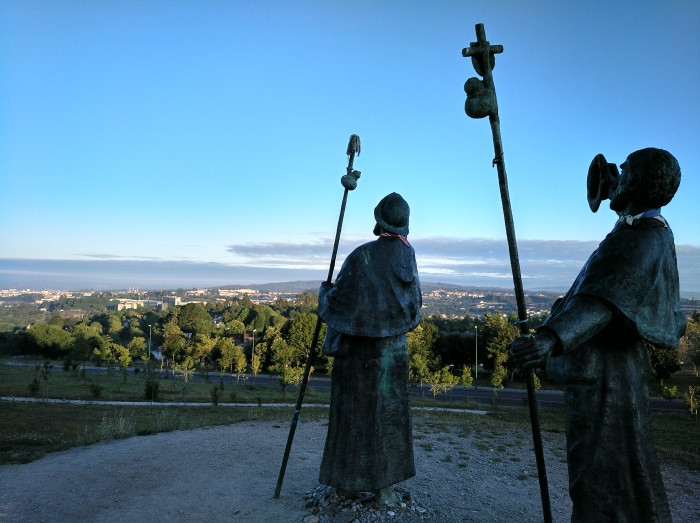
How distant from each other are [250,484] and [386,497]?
8.57 ft

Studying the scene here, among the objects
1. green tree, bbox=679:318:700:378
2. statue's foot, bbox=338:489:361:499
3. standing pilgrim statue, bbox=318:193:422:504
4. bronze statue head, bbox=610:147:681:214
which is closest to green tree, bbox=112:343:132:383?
statue's foot, bbox=338:489:361:499

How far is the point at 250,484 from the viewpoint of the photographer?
7805mm

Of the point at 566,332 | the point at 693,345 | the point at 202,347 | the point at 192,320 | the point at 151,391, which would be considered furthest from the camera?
the point at 192,320

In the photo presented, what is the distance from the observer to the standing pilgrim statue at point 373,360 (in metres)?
5.99

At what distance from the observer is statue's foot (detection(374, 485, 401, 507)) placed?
6.23 metres

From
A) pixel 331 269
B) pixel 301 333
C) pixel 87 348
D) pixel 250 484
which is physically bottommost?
pixel 87 348

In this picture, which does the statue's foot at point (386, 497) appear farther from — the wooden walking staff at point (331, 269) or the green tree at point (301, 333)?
the green tree at point (301, 333)

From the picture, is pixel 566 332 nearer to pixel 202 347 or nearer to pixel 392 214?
pixel 392 214

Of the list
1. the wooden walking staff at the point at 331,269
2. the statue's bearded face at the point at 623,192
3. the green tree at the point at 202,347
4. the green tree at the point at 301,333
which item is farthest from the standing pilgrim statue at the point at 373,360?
the green tree at the point at 202,347

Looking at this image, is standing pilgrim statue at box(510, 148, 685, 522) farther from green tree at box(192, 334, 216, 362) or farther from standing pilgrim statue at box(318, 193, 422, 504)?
green tree at box(192, 334, 216, 362)

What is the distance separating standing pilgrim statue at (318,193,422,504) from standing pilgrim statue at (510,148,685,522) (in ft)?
10.1

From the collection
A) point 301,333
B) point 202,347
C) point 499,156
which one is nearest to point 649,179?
point 499,156

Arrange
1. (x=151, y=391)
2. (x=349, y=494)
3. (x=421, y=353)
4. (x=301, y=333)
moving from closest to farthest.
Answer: (x=349, y=494) → (x=151, y=391) → (x=421, y=353) → (x=301, y=333)

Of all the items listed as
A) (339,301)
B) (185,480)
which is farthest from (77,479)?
(339,301)
